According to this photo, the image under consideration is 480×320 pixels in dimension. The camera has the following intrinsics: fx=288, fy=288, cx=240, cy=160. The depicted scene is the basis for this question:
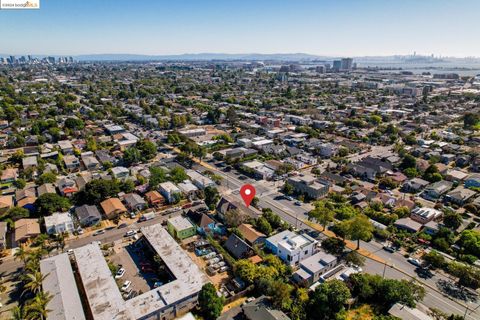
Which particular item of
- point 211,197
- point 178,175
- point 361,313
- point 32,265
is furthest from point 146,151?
point 361,313

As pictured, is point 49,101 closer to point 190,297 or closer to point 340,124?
point 340,124

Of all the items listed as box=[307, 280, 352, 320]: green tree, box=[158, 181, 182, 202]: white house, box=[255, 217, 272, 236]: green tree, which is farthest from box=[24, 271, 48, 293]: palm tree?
box=[307, 280, 352, 320]: green tree

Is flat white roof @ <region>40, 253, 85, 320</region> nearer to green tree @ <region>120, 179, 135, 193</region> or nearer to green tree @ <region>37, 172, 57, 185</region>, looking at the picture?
green tree @ <region>120, 179, 135, 193</region>

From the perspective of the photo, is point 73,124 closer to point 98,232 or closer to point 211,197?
point 98,232

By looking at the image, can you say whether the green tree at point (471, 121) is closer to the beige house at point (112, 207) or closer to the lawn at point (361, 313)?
the lawn at point (361, 313)

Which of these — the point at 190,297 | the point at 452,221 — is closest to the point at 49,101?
the point at 190,297
